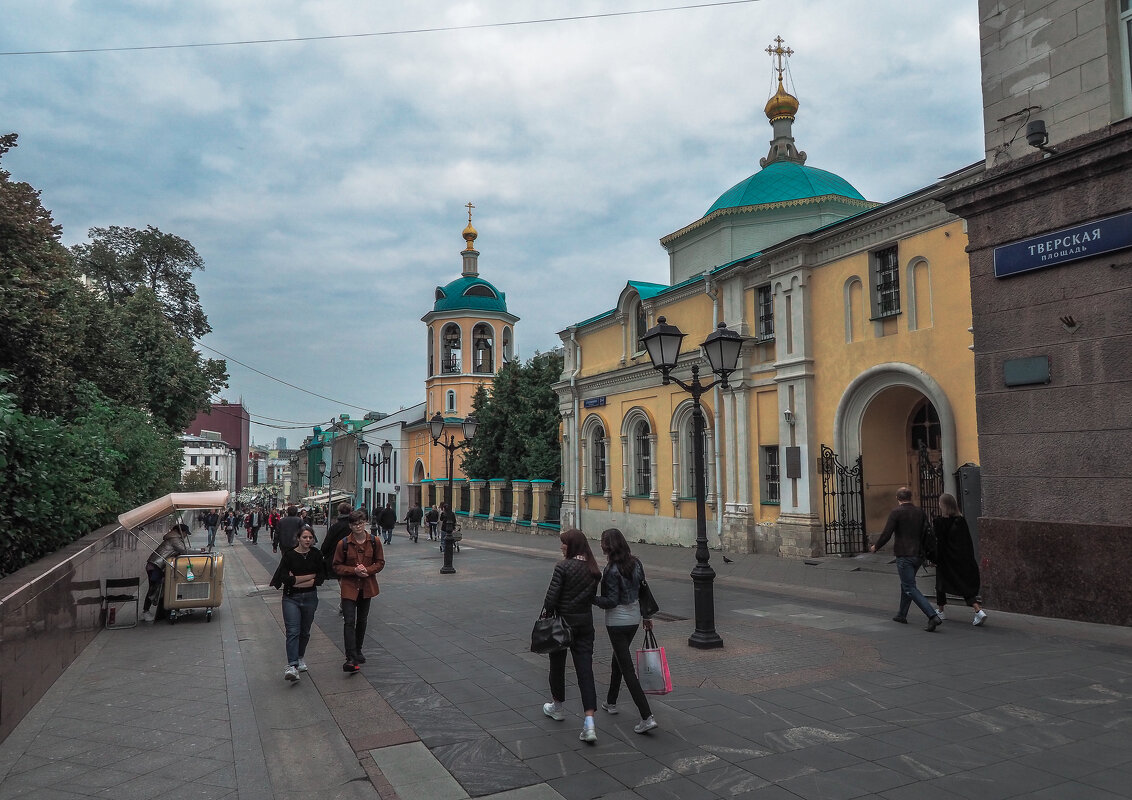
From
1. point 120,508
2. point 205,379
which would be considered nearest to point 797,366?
point 120,508

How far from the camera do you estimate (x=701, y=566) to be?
8.51 metres

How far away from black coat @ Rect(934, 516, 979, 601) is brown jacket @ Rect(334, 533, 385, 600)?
6.99 meters

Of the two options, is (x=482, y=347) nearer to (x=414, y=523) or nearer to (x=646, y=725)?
(x=414, y=523)

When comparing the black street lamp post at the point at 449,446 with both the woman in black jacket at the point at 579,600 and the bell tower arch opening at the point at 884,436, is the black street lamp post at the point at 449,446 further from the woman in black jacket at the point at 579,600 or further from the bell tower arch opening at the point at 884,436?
the woman in black jacket at the point at 579,600

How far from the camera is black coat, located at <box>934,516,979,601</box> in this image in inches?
365

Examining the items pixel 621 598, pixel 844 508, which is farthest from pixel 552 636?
pixel 844 508

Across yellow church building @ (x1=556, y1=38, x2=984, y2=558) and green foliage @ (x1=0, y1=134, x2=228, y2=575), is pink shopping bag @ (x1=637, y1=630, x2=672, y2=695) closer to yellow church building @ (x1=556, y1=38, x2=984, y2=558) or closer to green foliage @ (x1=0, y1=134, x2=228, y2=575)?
green foliage @ (x1=0, y1=134, x2=228, y2=575)

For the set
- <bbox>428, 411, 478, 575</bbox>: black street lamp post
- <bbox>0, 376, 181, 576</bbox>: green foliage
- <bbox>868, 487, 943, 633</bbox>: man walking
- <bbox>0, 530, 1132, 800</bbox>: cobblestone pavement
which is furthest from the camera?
<bbox>428, 411, 478, 575</bbox>: black street lamp post

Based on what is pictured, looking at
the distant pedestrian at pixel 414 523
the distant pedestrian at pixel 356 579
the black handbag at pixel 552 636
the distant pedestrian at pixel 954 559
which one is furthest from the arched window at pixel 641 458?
the black handbag at pixel 552 636

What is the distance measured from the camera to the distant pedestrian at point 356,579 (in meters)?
7.73

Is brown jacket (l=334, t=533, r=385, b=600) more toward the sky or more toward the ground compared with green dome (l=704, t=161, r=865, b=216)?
more toward the ground

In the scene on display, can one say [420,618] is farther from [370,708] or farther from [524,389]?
[524,389]

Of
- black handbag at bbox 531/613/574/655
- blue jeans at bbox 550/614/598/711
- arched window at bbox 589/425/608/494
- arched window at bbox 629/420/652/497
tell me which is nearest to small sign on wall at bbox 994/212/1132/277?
blue jeans at bbox 550/614/598/711

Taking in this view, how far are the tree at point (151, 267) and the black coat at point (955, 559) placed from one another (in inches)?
1166
